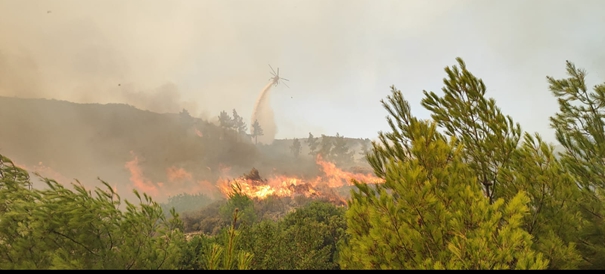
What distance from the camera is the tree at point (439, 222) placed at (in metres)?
2.87

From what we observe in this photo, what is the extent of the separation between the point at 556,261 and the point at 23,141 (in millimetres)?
56395

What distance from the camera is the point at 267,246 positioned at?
8305 mm

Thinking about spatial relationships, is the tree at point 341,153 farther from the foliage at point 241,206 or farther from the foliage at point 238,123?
the foliage at point 241,206

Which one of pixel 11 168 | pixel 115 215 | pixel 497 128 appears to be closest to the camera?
pixel 497 128

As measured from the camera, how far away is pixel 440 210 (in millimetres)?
3316

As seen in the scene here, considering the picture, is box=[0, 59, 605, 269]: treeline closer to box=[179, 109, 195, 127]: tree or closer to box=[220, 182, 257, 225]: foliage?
box=[220, 182, 257, 225]: foliage

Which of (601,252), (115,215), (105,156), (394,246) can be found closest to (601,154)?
(601,252)

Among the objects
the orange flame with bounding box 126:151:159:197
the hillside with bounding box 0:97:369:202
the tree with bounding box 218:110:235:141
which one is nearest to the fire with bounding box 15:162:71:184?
the hillside with bounding box 0:97:369:202

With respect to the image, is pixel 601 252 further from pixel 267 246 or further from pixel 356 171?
pixel 356 171

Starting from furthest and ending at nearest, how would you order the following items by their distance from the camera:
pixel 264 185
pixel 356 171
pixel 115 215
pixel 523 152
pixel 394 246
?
1. pixel 356 171
2. pixel 264 185
3. pixel 115 215
4. pixel 523 152
5. pixel 394 246

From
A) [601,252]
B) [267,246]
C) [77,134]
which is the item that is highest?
[77,134]

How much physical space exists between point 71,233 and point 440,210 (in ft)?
26.6

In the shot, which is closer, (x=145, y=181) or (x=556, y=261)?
(x=556, y=261)

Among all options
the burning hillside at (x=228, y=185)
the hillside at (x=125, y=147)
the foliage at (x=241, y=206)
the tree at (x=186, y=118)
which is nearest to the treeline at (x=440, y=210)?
the foliage at (x=241, y=206)
